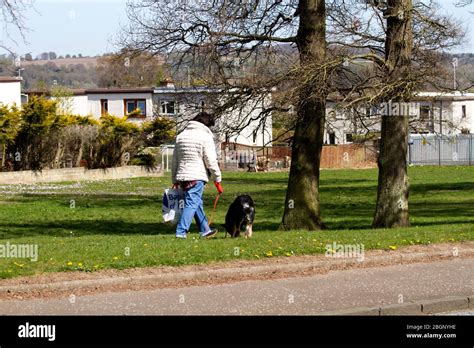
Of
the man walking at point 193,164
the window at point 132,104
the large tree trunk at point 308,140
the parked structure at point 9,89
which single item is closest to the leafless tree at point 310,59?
the large tree trunk at point 308,140

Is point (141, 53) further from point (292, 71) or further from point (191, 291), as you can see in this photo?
point (191, 291)

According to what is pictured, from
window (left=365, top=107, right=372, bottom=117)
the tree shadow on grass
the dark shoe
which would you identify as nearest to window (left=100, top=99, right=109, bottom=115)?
the tree shadow on grass

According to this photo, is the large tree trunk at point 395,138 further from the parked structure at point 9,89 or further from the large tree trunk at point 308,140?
the parked structure at point 9,89

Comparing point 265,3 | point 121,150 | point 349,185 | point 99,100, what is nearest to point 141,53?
point 265,3

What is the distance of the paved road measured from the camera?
34.7ft

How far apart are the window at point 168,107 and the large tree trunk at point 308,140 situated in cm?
395

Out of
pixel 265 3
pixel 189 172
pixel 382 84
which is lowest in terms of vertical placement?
pixel 189 172

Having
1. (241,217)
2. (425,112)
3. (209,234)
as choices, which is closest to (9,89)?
(425,112)

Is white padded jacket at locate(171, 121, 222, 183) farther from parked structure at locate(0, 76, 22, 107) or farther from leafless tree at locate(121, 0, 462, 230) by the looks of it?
parked structure at locate(0, 76, 22, 107)

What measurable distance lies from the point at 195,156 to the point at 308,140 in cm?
543

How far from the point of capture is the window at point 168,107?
22.8 metres

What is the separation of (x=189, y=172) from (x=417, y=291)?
498 centimetres

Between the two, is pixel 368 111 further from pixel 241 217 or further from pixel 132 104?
pixel 132 104

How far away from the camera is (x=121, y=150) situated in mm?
52125
